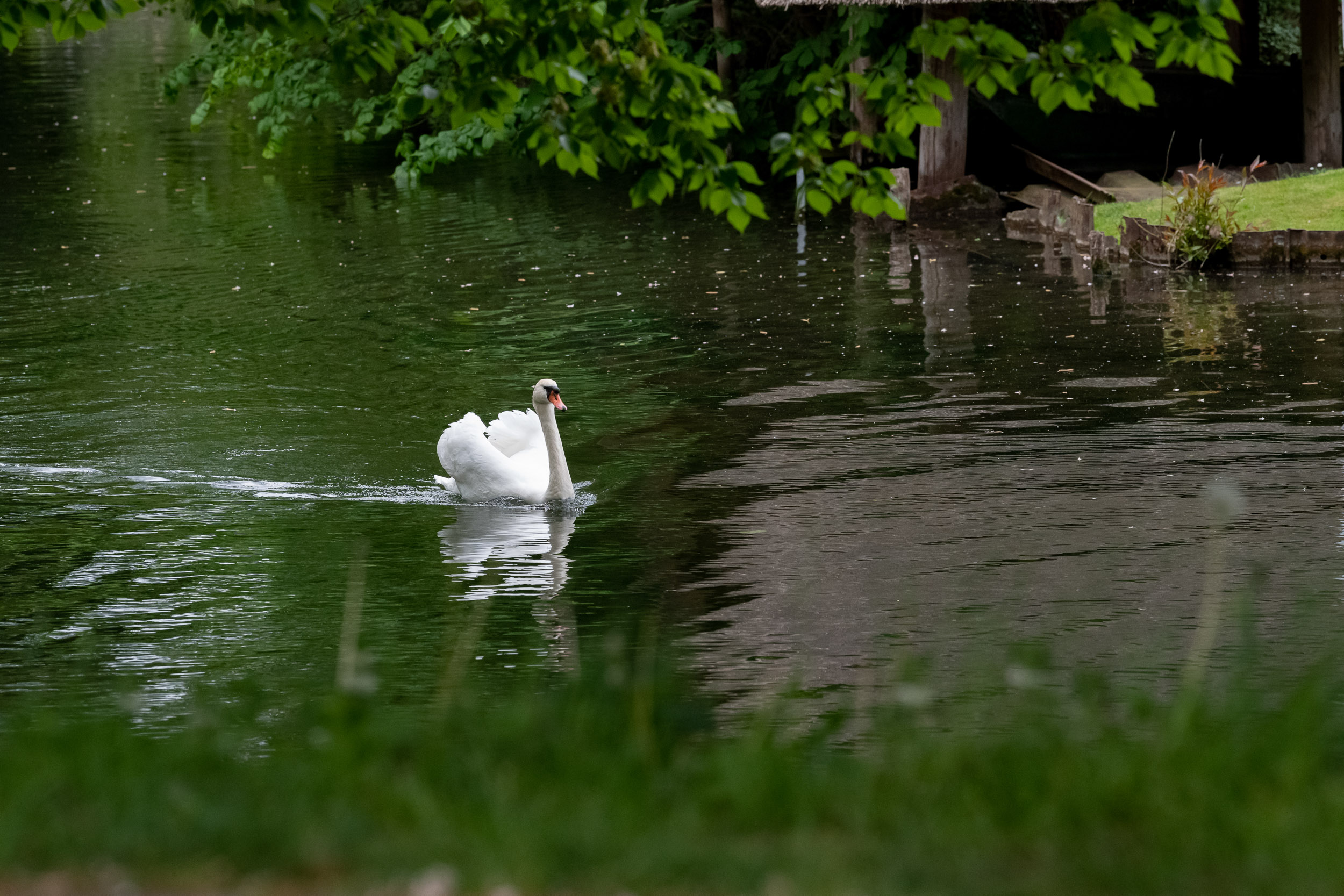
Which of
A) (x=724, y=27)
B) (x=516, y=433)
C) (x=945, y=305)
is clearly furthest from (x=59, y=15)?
(x=724, y=27)

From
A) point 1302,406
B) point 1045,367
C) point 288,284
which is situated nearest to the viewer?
point 1302,406

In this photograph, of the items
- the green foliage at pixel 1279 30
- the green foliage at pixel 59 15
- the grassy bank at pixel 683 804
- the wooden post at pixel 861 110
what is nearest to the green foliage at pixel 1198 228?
the wooden post at pixel 861 110

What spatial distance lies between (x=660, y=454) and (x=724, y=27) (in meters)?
16.4

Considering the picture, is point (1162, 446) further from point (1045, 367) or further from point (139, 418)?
point (139, 418)

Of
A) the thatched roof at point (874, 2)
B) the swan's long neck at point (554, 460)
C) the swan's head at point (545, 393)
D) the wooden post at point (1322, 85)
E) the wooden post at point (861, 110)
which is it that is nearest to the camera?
the swan's long neck at point (554, 460)

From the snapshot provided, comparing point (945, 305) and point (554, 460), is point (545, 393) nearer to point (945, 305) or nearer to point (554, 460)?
point (554, 460)

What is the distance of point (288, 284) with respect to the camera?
20.8m

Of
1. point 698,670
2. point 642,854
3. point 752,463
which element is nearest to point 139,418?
point 752,463

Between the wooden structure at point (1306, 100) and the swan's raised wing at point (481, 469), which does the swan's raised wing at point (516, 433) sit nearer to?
the swan's raised wing at point (481, 469)

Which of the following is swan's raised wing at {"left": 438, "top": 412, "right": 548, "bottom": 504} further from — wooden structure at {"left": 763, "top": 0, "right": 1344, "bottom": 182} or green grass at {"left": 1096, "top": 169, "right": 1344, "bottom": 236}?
wooden structure at {"left": 763, "top": 0, "right": 1344, "bottom": 182}

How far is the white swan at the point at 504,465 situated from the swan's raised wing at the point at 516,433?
23 centimetres

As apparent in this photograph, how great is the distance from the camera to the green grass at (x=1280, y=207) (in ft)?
65.7

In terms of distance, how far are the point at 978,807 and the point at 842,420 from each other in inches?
386

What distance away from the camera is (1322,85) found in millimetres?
23219
